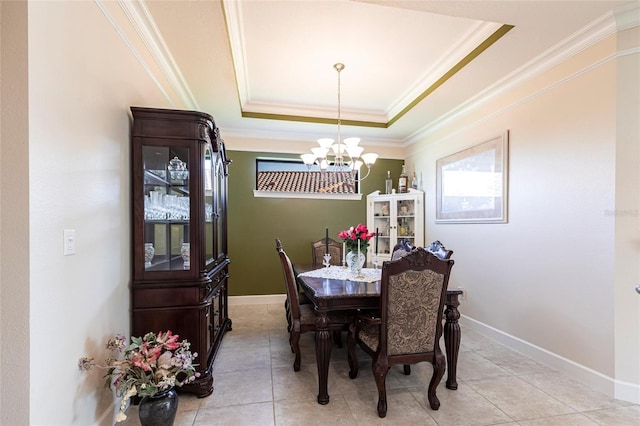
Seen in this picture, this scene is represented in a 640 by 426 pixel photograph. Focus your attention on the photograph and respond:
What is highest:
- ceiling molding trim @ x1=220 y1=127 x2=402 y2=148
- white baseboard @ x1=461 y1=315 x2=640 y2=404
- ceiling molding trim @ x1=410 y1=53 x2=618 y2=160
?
ceiling molding trim @ x1=220 y1=127 x2=402 y2=148

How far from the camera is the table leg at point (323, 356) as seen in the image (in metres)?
2.04

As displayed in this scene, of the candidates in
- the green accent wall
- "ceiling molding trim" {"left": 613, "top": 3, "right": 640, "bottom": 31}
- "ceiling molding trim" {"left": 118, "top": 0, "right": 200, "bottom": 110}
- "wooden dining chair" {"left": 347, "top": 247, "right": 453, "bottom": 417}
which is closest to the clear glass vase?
"wooden dining chair" {"left": 347, "top": 247, "right": 453, "bottom": 417}

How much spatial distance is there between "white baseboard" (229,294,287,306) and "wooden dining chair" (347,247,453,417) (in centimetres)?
277

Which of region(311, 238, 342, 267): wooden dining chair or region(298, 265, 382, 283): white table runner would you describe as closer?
region(298, 265, 382, 283): white table runner

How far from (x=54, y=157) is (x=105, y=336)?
3.46 feet

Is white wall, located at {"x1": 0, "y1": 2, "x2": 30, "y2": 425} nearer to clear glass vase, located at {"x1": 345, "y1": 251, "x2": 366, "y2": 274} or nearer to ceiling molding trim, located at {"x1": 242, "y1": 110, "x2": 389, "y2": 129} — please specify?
clear glass vase, located at {"x1": 345, "y1": 251, "x2": 366, "y2": 274}

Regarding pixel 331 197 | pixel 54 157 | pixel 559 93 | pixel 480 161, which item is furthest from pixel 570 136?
pixel 54 157

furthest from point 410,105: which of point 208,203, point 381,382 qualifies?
point 381,382

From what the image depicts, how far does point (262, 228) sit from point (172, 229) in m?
2.37

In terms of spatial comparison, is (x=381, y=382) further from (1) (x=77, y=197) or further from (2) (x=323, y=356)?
(1) (x=77, y=197)

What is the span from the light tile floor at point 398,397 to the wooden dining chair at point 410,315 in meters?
0.19

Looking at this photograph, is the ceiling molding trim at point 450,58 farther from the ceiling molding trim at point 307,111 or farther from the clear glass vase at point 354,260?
the clear glass vase at point 354,260

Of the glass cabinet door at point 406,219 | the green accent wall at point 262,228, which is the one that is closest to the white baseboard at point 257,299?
the green accent wall at point 262,228

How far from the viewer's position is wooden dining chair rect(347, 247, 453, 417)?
185cm
